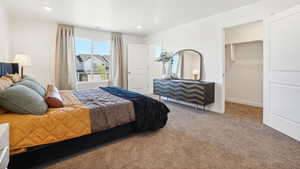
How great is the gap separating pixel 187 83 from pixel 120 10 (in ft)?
7.68

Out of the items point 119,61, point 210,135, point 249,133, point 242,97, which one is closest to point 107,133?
point 210,135

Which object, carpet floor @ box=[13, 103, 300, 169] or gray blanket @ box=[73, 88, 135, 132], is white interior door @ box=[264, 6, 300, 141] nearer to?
carpet floor @ box=[13, 103, 300, 169]

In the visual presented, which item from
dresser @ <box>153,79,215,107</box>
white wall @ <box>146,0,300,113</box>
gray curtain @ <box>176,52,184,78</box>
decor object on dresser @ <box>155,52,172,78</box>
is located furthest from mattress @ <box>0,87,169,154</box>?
decor object on dresser @ <box>155,52,172,78</box>

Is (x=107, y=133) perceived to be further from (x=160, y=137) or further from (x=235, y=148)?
(x=235, y=148)

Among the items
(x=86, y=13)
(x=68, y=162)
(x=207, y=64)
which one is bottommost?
(x=68, y=162)

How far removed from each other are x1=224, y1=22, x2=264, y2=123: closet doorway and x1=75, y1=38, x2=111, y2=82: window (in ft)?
13.0

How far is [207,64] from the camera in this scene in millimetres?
3842

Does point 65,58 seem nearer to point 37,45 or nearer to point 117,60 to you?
point 37,45

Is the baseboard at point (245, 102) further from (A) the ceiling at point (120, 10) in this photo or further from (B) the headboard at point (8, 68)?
(B) the headboard at point (8, 68)

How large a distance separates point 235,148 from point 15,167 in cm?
251

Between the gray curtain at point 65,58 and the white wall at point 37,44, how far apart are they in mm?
171

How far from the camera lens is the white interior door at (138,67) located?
562 cm

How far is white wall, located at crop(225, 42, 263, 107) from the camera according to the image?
4109mm

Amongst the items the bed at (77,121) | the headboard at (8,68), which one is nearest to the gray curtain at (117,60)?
the headboard at (8,68)
